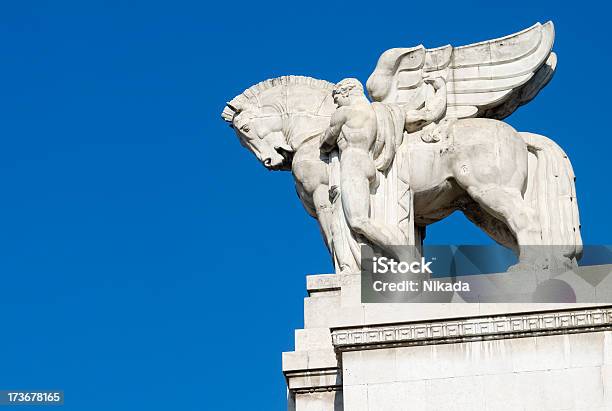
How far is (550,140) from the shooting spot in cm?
2433

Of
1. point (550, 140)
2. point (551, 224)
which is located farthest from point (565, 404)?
point (550, 140)

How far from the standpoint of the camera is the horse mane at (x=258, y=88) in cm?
2647

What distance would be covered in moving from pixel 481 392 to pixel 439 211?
4.17 metres

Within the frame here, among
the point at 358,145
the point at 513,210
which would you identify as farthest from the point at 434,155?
the point at 513,210

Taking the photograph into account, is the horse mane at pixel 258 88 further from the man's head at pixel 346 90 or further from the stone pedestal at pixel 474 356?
the stone pedestal at pixel 474 356

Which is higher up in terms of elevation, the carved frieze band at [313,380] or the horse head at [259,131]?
the horse head at [259,131]

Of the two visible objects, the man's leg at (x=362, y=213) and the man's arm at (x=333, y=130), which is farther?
the man's arm at (x=333, y=130)

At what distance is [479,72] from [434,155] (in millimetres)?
2092

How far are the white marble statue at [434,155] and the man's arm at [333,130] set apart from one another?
0.07 feet

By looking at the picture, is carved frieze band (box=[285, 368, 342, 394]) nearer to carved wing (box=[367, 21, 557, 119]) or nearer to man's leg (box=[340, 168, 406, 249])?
man's leg (box=[340, 168, 406, 249])

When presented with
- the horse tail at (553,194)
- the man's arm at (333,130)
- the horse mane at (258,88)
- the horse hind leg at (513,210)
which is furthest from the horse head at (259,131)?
the horse tail at (553,194)

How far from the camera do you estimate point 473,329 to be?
21.3 m

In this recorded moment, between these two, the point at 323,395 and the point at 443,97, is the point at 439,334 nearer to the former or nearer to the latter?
the point at 323,395

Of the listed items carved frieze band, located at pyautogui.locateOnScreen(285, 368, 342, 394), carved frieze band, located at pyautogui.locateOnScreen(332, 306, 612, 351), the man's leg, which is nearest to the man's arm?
the man's leg
